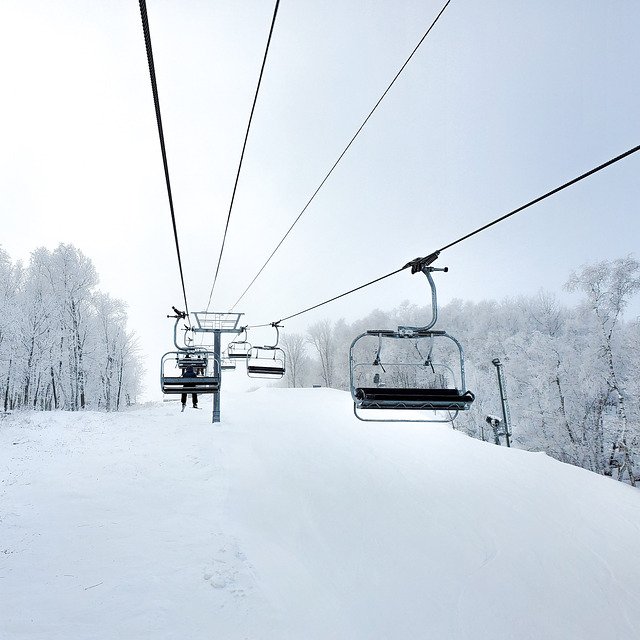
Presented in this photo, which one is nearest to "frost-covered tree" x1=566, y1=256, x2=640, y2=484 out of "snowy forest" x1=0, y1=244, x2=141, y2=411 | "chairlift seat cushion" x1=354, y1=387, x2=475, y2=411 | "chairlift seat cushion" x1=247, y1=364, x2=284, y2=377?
"chairlift seat cushion" x1=247, y1=364, x2=284, y2=377

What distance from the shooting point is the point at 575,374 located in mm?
24531

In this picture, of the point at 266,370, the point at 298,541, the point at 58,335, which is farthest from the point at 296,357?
the point at 298,541

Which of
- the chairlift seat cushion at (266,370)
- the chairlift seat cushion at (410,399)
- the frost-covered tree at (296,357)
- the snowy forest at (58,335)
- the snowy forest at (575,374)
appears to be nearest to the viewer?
the chairlift seat cushion at (410,399)

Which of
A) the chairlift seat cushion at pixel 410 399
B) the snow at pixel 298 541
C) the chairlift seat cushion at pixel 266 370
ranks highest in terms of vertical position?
the chairlift seat cushion at pixel 266 370

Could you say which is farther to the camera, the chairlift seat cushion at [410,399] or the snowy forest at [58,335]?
the snowy forest at [58,335]

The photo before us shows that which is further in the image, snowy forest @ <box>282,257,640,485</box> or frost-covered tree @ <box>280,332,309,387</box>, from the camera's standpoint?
frost-covered tree @ <box>280,332,309,387</box>

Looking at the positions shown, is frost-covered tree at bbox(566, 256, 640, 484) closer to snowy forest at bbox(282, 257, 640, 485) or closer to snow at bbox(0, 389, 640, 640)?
snowy forest at bbox(282, 257, 640, 485)

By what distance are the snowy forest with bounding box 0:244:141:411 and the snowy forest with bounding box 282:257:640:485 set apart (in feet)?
90.8

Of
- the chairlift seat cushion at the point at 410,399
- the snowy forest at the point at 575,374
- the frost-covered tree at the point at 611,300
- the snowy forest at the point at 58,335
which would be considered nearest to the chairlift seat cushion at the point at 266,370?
the chairlift seat cushion at the point at 410,399

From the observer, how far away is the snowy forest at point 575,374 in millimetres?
20109

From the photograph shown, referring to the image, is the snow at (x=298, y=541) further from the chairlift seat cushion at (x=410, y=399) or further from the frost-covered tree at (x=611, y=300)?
the frost-covered tree at (x=611, y=300)

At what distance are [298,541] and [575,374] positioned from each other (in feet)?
78.9

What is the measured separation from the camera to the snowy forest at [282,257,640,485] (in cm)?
2011

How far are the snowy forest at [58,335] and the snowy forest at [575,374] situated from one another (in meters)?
27.7
